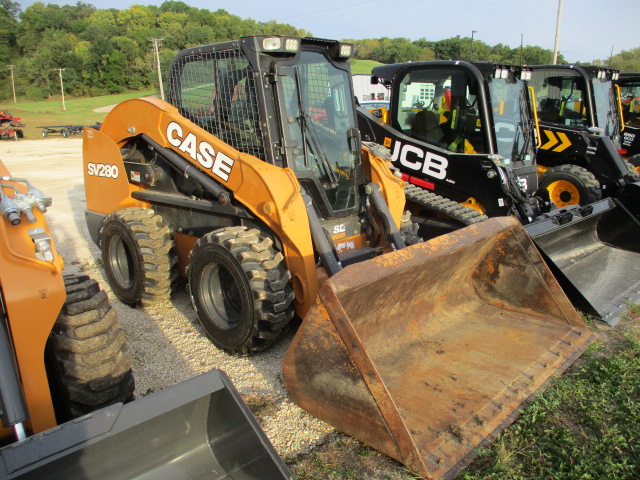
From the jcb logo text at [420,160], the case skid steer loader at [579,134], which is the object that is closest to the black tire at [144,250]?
the jcb logo text at [420,160]

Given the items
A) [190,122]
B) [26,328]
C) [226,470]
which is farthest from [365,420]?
[190,122]

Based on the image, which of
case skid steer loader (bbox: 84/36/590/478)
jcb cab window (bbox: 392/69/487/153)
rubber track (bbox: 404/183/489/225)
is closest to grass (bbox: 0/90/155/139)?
jcb cab window (bbox: 392/69/487/153)

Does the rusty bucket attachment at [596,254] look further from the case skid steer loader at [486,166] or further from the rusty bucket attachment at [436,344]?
the rusty bucket attachment at [436,344]

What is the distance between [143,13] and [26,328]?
8914cm

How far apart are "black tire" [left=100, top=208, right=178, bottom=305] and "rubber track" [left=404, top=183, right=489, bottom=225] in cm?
287

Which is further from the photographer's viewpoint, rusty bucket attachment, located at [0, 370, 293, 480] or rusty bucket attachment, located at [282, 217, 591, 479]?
rusty bucket attachment, located at [282, 217, 591, 479]

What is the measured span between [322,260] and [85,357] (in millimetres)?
1831

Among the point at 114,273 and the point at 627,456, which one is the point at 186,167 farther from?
the point at 627,456

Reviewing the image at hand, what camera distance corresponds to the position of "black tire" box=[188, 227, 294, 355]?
11.6ft

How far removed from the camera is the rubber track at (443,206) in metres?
5.52

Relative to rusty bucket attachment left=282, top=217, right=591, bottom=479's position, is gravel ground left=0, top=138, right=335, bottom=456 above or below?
below

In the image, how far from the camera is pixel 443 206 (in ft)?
18.7

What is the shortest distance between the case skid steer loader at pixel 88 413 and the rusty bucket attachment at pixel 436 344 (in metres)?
0.79

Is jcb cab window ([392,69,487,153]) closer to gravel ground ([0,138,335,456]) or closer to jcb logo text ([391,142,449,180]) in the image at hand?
jcb logo text ([391,142,449,180])
